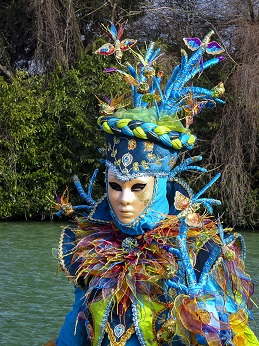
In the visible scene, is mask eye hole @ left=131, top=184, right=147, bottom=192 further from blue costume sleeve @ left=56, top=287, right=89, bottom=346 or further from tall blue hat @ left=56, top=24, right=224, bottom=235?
blue costume sleeve @ left=56, top=287, right=89, bottom=346

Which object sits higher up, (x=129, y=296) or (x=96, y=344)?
(x=129, y=296)

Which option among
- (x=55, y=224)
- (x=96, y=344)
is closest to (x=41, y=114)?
(x=55, y=224)

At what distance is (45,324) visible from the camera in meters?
4.60

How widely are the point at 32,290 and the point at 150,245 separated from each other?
3.45 metres

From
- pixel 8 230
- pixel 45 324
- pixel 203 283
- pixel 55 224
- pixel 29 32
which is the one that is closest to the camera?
pixel 203 283

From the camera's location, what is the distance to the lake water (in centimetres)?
447

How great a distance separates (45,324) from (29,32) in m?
8.11

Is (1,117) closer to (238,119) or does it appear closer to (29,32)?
(29,32)

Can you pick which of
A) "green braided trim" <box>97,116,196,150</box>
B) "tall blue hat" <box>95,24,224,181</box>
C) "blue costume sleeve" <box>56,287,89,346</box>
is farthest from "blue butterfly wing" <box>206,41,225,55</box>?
"blue costume sleeve" <box>56,287,89,346</box>

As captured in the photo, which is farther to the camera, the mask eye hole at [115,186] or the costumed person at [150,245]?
the mask eye hole at [115,186]

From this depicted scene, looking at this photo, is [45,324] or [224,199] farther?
[224,199]

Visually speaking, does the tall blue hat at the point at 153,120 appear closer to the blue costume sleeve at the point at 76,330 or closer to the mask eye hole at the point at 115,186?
the mask eye hole at the point at 115,186

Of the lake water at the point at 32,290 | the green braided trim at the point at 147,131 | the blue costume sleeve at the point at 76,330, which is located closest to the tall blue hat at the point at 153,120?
the green braided trim at the point at 147,131

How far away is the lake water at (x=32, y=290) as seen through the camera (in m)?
4.47
